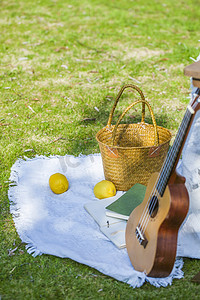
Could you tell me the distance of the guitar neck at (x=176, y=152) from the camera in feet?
6.23

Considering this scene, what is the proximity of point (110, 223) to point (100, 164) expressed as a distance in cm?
84

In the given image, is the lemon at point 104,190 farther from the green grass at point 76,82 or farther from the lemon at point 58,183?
the green grass at point 76,82

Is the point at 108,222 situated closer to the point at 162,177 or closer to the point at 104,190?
the point at 104,190

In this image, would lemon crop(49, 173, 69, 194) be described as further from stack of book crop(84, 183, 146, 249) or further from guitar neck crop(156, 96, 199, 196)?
guitar neck crop(156, 96, 199, 196)

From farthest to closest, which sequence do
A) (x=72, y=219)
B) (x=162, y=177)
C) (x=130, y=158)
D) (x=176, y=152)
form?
(x=130, y=158) → (x=72, y=219) → (x=162, y=177) → (x=176, y=152)

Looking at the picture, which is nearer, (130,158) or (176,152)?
(176,152)

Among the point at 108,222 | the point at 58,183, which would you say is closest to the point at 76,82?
the point at 58,183

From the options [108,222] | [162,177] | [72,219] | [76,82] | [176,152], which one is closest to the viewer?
[176,152]

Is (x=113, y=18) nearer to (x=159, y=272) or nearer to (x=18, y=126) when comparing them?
(x=18, y=126)

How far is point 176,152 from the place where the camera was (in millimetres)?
1932

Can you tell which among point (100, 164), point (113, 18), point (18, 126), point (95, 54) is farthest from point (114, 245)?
point (113, 18)

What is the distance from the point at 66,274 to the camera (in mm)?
2188

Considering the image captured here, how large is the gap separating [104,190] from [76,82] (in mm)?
2432

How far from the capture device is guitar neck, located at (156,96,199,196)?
6.23 feet
